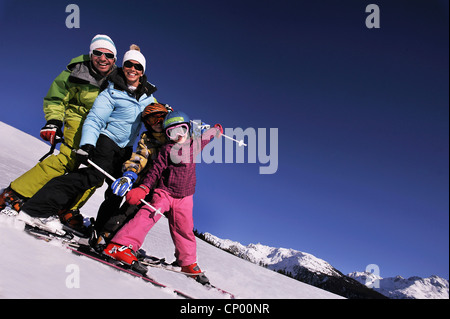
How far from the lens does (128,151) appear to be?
11.9 feet

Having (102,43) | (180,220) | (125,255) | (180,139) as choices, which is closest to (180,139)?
(180,139)

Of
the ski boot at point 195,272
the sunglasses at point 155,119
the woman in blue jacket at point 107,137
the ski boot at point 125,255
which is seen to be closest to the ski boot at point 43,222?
the woman in blue jacket at point 107,137

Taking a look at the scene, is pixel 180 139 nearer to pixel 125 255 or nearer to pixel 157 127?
pixel 157 127

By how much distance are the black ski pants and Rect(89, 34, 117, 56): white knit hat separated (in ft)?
3.61

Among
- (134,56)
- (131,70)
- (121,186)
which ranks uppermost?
(134,56)

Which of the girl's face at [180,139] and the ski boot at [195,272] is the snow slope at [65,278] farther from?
the girl's face at [180,139]

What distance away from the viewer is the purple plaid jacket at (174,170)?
3238 mm

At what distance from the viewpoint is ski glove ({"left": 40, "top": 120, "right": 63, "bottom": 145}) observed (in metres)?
3.05

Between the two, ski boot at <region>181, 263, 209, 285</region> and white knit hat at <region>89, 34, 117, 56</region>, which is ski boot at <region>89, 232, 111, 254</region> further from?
white knit hat at <region>89, 34, 117, 56</region>

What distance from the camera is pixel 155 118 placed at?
3.47 meters

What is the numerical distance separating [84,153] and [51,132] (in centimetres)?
57

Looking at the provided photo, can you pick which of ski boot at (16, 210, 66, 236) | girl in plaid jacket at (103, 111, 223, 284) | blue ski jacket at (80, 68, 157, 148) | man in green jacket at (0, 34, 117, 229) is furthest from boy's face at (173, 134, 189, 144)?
ski boot at (16, 210, 66, 236)

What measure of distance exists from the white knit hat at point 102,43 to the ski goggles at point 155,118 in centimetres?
95
